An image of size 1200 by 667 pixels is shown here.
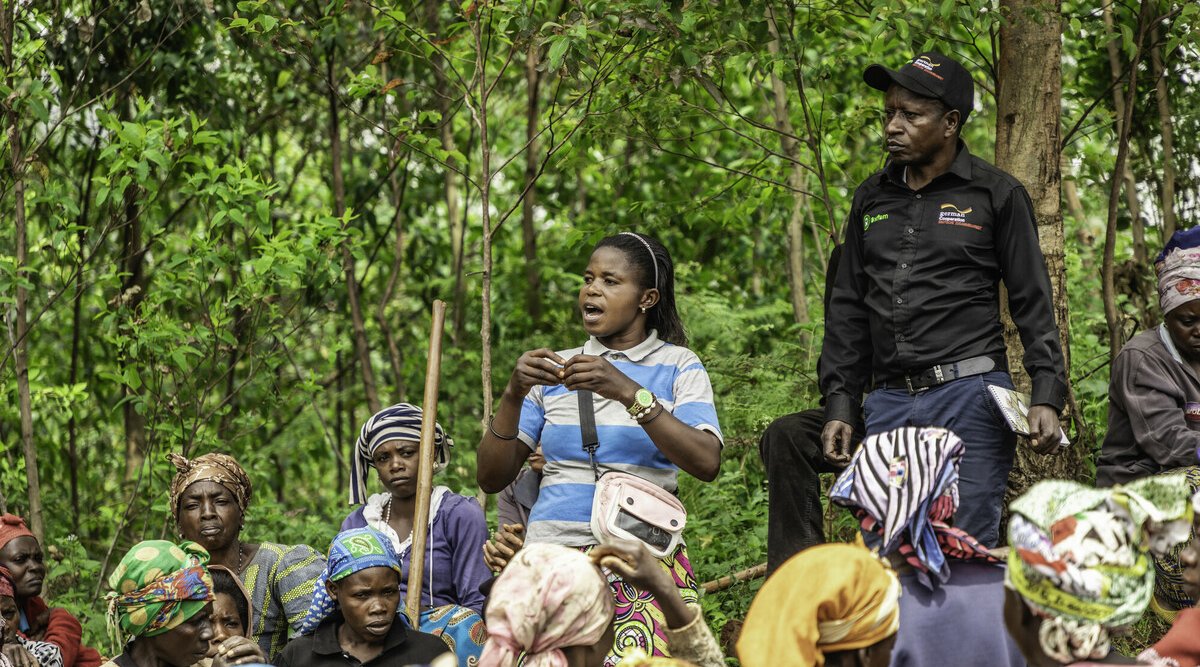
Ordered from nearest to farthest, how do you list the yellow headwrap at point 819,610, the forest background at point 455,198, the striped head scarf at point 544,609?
the yellow headwrap at point 819,610, the striped head scarf at point 544,609, the forest background at point 455,198

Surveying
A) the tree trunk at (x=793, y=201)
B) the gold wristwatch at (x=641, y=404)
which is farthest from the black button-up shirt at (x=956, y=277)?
the tree trunk at (x=793, y=201)

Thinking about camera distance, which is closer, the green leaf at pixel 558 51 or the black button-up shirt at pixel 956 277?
the black button-up shirt at pixel 956 277

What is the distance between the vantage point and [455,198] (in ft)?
39.0

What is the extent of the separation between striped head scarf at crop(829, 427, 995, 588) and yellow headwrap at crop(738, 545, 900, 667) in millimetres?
385

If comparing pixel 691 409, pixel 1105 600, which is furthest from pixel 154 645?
pixel 1105 600

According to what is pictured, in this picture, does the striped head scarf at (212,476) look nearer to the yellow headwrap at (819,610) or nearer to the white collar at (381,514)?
the white collar at (381,514)

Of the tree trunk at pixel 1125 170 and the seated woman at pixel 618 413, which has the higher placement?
the tree trunk at pixel 1125 170

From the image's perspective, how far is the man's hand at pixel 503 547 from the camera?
5.17m

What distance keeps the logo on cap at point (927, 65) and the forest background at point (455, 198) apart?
0.35 meters

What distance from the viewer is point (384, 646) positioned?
15.7ft

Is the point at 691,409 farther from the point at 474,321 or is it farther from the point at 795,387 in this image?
the point at 474,321

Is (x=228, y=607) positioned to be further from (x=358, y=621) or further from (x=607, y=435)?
(x=607, y=435)

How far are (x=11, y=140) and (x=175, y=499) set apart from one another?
2485mm

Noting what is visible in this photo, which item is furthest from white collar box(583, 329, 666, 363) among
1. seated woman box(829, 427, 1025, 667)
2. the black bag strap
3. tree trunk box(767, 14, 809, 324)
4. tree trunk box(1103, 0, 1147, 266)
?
tree trunk box(767, 14, 809, 324)
